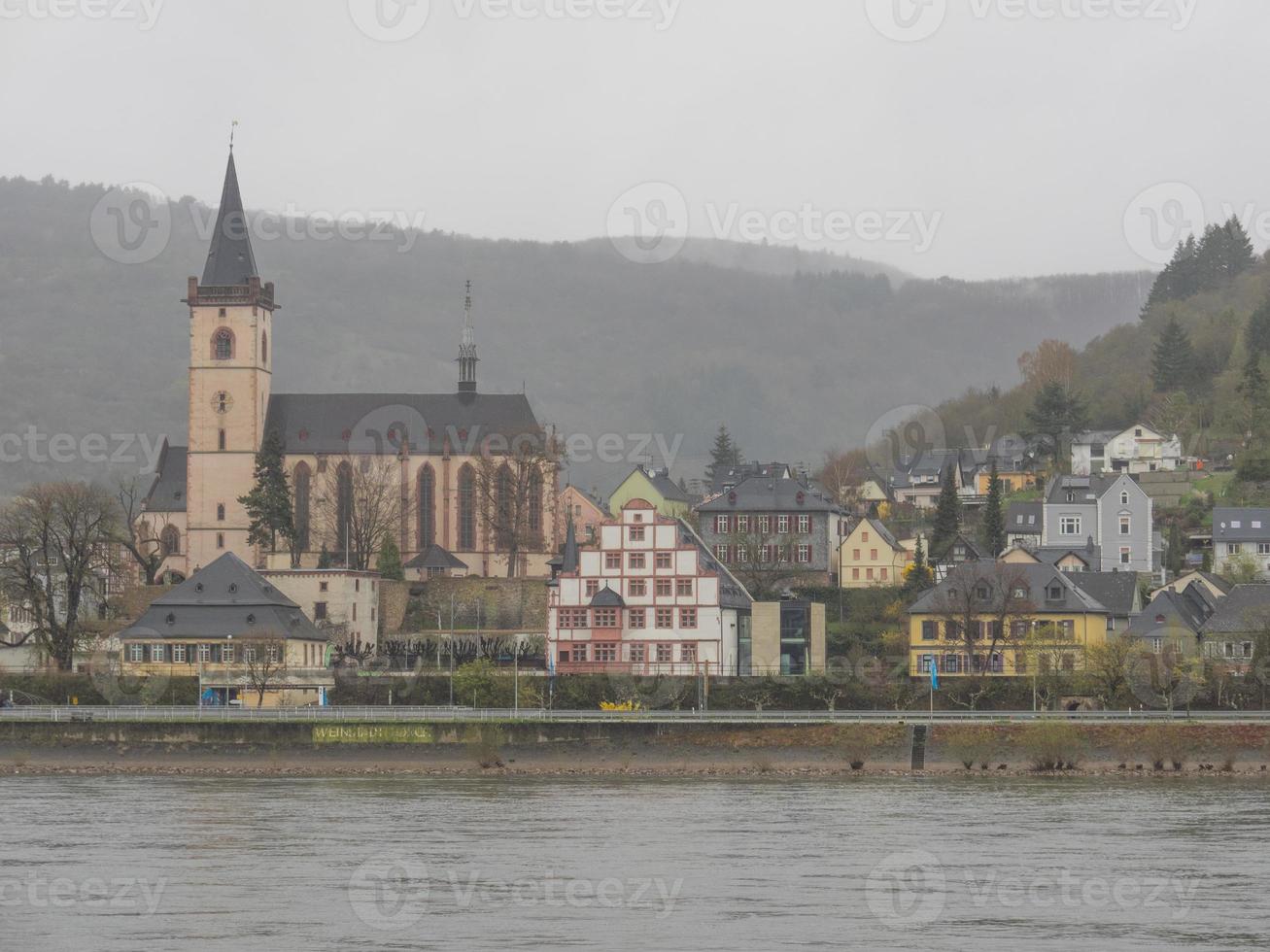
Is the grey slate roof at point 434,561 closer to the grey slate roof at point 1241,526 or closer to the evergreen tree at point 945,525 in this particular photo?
the evergreen tree at point 945,525

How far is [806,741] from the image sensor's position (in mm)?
76562

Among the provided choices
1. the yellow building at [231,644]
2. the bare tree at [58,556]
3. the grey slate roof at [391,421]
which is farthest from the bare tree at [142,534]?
the yellow building at [231,644]

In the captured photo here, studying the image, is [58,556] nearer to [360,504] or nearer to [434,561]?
[434,561]

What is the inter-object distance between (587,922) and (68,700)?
55502mm

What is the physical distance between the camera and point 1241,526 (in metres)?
122

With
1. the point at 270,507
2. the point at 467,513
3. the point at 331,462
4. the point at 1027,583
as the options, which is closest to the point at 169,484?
Result: the point at 331,462

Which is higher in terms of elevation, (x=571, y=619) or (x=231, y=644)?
(x=571, y=619)

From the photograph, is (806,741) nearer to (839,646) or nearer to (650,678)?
(650,678)

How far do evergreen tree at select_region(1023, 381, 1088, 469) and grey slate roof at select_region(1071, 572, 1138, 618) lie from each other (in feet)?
163

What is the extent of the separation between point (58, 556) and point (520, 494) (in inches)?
1104

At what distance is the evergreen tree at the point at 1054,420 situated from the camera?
155 m

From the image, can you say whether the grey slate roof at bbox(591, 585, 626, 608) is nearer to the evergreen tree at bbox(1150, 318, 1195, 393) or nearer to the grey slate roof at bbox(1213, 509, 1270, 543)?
the grey slate roof at bbox(1213, 509, 1270, 543)

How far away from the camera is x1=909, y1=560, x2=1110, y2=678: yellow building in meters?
94.6

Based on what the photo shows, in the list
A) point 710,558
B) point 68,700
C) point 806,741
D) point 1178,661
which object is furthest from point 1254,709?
point 68,700
